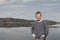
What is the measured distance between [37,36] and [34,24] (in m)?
0.33

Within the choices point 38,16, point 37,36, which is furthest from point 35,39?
point 38,16

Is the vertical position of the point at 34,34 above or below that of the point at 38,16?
below

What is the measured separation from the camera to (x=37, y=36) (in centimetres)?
783

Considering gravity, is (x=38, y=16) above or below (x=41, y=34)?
above

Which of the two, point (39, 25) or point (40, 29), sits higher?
point (39, 25)

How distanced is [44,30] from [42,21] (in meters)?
0.25

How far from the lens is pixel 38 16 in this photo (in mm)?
7625

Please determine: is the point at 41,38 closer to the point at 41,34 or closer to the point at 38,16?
the point at 41,34

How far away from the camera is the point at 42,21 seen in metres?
7.76

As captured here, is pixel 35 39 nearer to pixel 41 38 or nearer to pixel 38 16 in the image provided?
pixel 41 38

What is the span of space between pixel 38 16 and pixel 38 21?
6.6 inches

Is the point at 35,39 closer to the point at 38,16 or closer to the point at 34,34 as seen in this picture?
the point at 34,34

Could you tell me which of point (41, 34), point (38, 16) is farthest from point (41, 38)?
point (38, 16)

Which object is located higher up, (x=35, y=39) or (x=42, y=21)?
(x=42, y=21)
